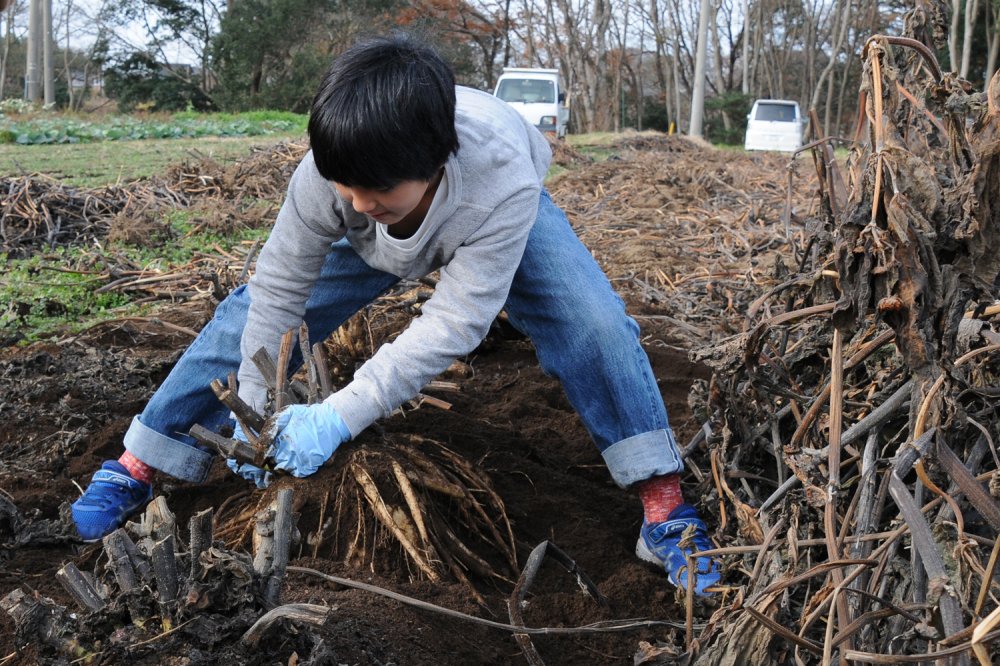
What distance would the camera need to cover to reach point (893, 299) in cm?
148

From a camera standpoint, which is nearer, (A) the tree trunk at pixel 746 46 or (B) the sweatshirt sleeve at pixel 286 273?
(B) the sweatshirt sleeve at pixel 286 273

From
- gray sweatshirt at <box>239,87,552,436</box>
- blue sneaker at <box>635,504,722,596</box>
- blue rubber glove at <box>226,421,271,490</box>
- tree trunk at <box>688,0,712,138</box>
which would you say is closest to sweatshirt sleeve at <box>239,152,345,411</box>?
gray sweatshirt at <box>239,87,552,436</box>

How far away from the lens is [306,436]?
80.1 inches

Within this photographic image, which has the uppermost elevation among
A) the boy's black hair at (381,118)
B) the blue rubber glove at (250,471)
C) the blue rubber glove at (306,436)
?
the boy's black hair at (381,118)

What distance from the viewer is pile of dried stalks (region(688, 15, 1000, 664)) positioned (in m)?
1.42

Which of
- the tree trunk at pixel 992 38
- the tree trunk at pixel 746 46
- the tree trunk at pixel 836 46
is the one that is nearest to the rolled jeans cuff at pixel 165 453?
the tree trunk at pixel 992 38

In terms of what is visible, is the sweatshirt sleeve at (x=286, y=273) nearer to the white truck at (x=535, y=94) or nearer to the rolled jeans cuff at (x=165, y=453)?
the rolled jeans cuff at (x=165, y=453)

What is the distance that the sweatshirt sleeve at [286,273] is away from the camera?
2236 millimetres

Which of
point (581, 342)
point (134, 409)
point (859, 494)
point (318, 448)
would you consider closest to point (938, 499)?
point (859, 494)

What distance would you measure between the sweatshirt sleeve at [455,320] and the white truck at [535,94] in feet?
56.3

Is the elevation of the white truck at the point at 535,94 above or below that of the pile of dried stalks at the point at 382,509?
above

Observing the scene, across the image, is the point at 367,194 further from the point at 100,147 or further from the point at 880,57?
the point at 100,147

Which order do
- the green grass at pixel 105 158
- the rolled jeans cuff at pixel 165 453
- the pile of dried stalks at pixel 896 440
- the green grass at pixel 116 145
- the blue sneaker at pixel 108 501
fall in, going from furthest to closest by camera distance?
the green grass at pixel 116 145
the green grass at pixel 105 158
the rolled jeans cuff at pixel 165 453
the blue sneaker at pixel 108 501
the pile of dried stalks at pixel 896 440

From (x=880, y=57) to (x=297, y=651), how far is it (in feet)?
4.72
